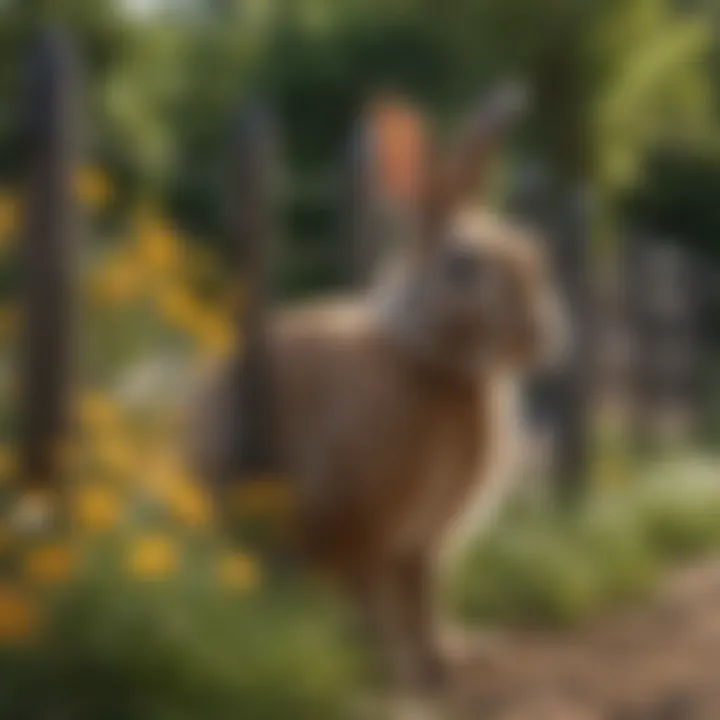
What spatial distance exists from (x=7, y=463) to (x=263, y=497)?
0.88 feet

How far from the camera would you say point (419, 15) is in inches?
84.0

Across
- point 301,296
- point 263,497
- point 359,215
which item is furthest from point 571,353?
point 263,497

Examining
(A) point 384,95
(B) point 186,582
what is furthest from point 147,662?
(A) point 384,95

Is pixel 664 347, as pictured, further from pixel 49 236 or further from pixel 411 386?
pixel 49 236

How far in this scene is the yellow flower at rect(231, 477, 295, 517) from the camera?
5.00 feet

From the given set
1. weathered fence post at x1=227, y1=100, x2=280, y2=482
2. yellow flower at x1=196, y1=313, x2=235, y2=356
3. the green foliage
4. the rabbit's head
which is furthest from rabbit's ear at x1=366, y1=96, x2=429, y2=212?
the green foliage

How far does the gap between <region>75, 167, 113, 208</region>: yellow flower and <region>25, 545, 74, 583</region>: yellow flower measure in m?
0.36

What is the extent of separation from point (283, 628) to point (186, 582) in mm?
111

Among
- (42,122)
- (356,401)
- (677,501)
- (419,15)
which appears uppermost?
(419,15)

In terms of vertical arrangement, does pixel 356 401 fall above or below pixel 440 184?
below

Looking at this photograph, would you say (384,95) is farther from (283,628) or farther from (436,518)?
(283,628)

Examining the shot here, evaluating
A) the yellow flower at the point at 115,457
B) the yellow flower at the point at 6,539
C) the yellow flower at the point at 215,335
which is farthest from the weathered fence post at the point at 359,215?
the yellow flower at the point at 6,539

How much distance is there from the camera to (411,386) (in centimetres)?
162

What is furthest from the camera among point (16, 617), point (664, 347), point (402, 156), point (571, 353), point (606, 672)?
point (664, 347)
